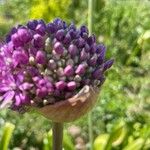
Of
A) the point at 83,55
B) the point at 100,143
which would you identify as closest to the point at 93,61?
the point at 83,55

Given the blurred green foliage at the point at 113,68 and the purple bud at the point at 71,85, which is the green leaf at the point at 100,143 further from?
the purple bud at the point at 71,85

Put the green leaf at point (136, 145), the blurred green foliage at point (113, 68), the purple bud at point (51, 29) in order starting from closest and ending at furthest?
1. the purple bud at point (51, 29)
2. the green leaf at point (136, 145)
3. the blurred green foliage at point (113, 68)

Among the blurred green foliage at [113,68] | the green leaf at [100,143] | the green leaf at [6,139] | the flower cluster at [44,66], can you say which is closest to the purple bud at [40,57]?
the flower cluster at [44,66]

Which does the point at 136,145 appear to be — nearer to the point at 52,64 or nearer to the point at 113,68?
the point at 113,68

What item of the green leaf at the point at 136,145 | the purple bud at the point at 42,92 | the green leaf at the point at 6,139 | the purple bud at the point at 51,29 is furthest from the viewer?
the green leaf at the point at 136,145

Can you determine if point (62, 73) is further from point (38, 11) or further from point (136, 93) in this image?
point (38, 11)

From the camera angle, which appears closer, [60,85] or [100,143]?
[60,85]
